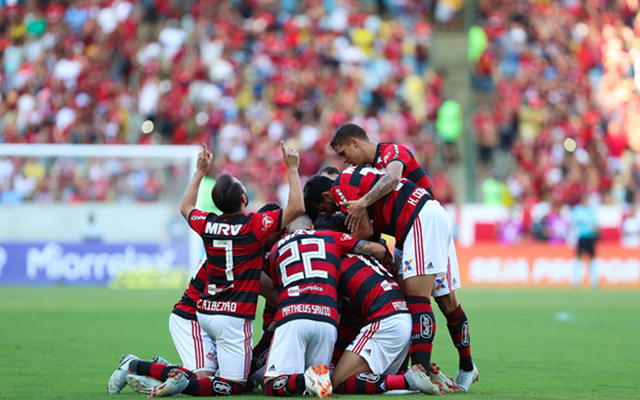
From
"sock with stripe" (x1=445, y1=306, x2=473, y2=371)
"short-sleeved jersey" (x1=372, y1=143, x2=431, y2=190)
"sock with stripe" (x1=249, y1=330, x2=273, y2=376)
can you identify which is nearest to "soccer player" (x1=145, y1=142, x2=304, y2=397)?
"sock with stripe" (x1=249, y1=330, x2=273, y2=376)

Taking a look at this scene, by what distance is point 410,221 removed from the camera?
6414mm

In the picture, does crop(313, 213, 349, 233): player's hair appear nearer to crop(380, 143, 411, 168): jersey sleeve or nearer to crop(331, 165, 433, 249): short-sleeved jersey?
crop(331, 165, 433, 249): short-sleeved jersey

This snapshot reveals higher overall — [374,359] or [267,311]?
[267,311]

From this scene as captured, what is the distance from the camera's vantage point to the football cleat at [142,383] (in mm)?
5844

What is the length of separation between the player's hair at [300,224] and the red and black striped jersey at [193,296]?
728mm

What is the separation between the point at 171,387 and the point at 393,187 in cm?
225

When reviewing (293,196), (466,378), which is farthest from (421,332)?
(293,196)

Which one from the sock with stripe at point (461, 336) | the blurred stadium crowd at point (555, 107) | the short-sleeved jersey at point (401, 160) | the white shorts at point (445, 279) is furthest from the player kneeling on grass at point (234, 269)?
the blurred stadium crowd at point (555, 107)

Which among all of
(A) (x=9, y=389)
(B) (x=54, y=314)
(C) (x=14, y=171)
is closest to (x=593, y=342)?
(A) (x=9, y=389)

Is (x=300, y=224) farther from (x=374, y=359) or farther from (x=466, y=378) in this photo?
(x=466, y=378)

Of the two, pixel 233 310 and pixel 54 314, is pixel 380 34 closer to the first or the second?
pixel 54 314

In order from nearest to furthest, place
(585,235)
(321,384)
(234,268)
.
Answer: (321,384) < (234,268) < (585,235)

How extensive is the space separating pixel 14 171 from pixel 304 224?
45.6 ft

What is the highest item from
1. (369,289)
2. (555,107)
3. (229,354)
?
(555,107)
